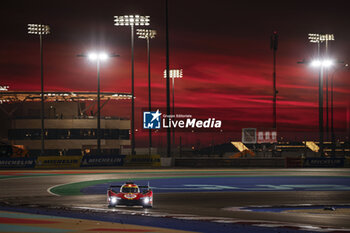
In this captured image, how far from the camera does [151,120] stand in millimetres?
58000

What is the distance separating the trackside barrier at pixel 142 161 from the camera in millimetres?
56812

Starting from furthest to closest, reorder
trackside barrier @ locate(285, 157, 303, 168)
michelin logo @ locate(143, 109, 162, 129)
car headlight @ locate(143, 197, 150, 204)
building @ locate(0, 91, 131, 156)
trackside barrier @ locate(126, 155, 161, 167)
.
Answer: building @ locate(0, 91, 131, 156) → michelin logo @ locate(143, 109, 162, 129) → trackside barrier @ locate(126, 155, 161, 167) → trackside barrier @ locate(285, 157, 303, 168) → car headlight @ locate(143, 197, 150, 204)

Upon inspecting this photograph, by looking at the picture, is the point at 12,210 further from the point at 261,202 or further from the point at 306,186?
the point at 306,186

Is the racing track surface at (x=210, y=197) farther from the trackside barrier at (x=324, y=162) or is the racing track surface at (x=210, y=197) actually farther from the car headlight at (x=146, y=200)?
the trackside barrier at (x=324, y=162)

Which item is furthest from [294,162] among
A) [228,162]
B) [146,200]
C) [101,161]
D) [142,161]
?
[146,200]

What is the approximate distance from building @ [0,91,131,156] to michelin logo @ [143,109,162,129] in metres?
44.6

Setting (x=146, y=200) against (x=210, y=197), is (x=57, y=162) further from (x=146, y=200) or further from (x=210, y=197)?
(x=146, y=200)

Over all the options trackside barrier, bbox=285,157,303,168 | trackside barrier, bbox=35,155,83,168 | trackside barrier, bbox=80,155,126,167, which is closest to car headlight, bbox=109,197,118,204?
trackside barrier, bbox=35,155,83,168

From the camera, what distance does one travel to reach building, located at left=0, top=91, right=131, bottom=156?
4193 inches

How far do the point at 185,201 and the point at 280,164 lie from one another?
112 feet

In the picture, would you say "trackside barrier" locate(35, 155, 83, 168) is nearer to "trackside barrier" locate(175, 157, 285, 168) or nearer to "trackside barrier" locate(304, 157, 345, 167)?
"trackside barrier" locate(175, 157, 285, 168)

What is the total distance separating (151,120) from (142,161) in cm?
404

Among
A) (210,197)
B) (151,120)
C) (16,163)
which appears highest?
(151,120)

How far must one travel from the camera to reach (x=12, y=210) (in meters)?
18.4
